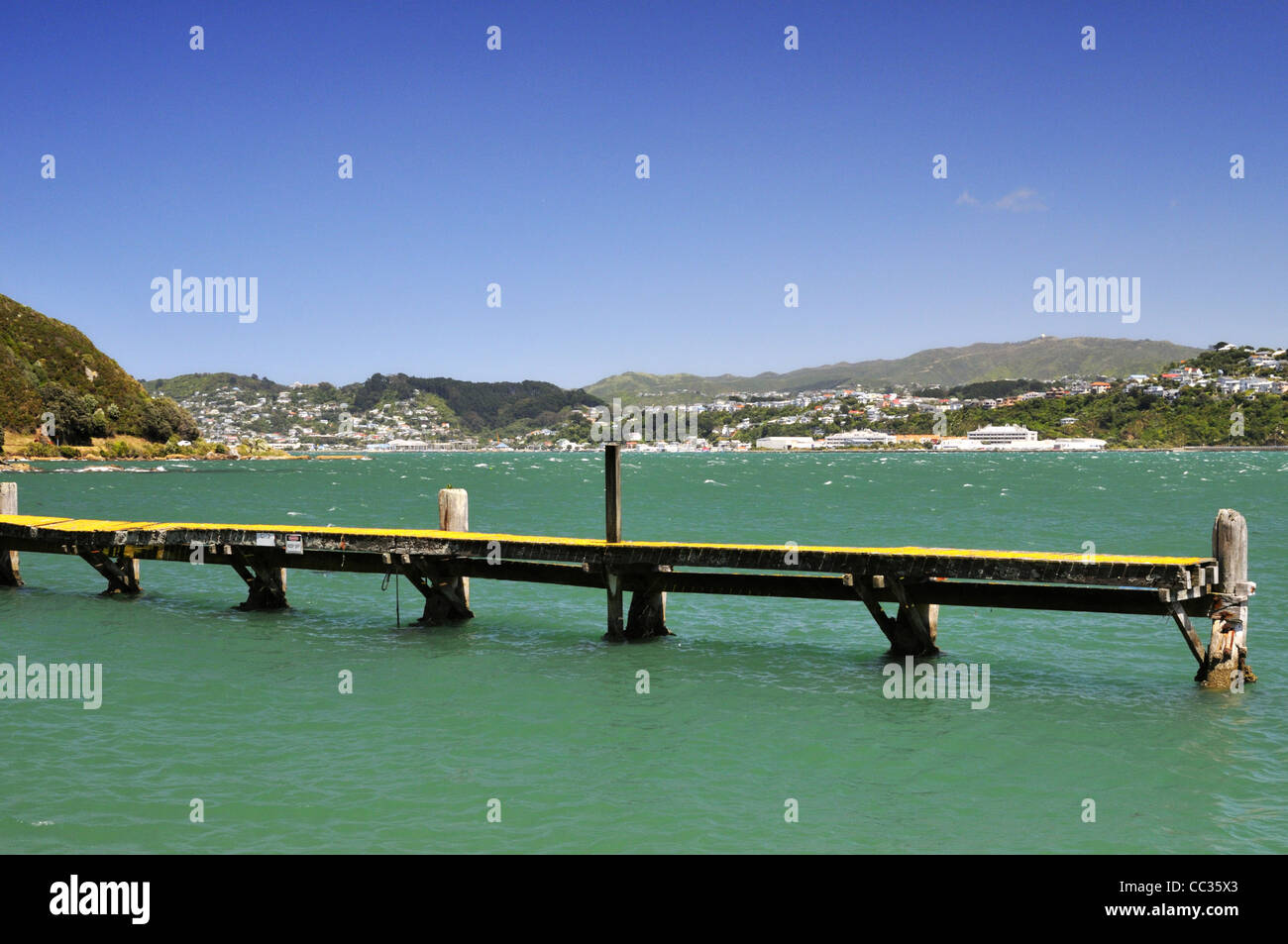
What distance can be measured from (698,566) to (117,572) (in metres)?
13.7

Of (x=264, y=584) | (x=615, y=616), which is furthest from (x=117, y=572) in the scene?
(x=615, y=616)

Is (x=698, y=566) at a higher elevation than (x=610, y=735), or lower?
higher

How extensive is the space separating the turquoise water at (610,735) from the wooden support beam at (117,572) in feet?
1.35

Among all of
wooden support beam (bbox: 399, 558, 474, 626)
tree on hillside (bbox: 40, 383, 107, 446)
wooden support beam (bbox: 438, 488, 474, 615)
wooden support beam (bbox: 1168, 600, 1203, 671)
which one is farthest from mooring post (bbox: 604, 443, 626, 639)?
tree on hillside (bbox: 40, 383, 107, 446)

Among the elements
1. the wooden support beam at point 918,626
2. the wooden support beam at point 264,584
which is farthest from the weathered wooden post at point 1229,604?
the wooden support beam at point 264,584

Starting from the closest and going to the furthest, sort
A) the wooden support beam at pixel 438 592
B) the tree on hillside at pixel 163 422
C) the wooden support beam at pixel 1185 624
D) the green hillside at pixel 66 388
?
the wooden support beam at pixel 1185 624 → the wooden support beam at pixel 438 592 → the green hillside at pixel 66 388 → the tree on hillside at pixel 163 422

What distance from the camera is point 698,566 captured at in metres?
17.2

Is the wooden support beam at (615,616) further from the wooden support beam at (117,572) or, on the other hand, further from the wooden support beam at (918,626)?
the wooden support beam at (117,572)

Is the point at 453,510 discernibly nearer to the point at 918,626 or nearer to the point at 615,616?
the point at 615,616

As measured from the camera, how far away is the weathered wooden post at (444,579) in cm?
1911

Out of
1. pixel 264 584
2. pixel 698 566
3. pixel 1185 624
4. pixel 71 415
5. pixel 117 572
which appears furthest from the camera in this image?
pixel 71 415

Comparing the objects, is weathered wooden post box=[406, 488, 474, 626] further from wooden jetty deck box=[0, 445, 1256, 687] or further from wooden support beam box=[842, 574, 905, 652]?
wooden support beam box=[842, 574, 905, 652]
